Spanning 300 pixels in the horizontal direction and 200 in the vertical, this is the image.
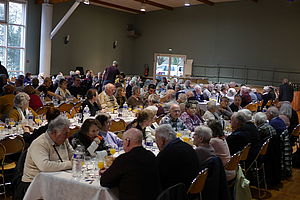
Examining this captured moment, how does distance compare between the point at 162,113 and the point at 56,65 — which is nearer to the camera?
the point at 162,113

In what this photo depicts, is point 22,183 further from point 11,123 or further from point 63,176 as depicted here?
point 11,123

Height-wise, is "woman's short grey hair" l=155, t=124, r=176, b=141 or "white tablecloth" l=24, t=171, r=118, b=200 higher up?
"woman's short grey hair" l=155, t=124, r=176, b=141

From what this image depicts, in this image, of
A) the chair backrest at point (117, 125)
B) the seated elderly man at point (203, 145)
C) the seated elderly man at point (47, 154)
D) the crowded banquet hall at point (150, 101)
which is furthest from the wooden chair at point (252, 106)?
the seated elderly man at point (47, 154)

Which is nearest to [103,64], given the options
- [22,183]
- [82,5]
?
[82,5]

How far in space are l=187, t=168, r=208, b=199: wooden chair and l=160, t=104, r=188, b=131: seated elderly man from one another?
2244mm

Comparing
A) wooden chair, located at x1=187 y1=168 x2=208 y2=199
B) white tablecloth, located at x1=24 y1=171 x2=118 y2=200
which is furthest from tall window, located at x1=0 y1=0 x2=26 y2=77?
Result: wooden chair, located at x1=187 y1=168 x2=208 y2=199

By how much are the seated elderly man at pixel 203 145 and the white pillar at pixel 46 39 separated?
1267 cm

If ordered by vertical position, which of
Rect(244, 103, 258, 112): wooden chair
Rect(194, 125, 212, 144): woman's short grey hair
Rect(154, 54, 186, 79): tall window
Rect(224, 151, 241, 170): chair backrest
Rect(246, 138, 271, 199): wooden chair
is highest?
Rect(154, 54, 186, 79): tall window

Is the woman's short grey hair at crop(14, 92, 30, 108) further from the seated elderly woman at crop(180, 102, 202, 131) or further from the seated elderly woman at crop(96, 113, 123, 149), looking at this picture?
the seated elderly woman at crop(180, 102, 202, 131)

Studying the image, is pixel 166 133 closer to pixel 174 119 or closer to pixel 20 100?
pixel 174 119

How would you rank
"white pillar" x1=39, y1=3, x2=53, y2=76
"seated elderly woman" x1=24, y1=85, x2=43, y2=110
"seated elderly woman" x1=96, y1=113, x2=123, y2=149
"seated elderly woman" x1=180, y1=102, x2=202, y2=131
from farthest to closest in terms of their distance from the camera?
1. "white pillar" x1=39, y1=3, x2=53, y2=76
2. "seated elderly woman" x1=24, y1=85, x2=43, y2=110
3. "seated elderly woman" x1=180, y1=102, x2=202, y2=131
4. "seated elderly woman" x1=96, y1=113, x2=123, y2=149

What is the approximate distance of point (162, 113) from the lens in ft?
23.0

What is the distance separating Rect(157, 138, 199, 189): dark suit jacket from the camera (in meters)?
3.27

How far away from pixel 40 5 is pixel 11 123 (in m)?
12.1
